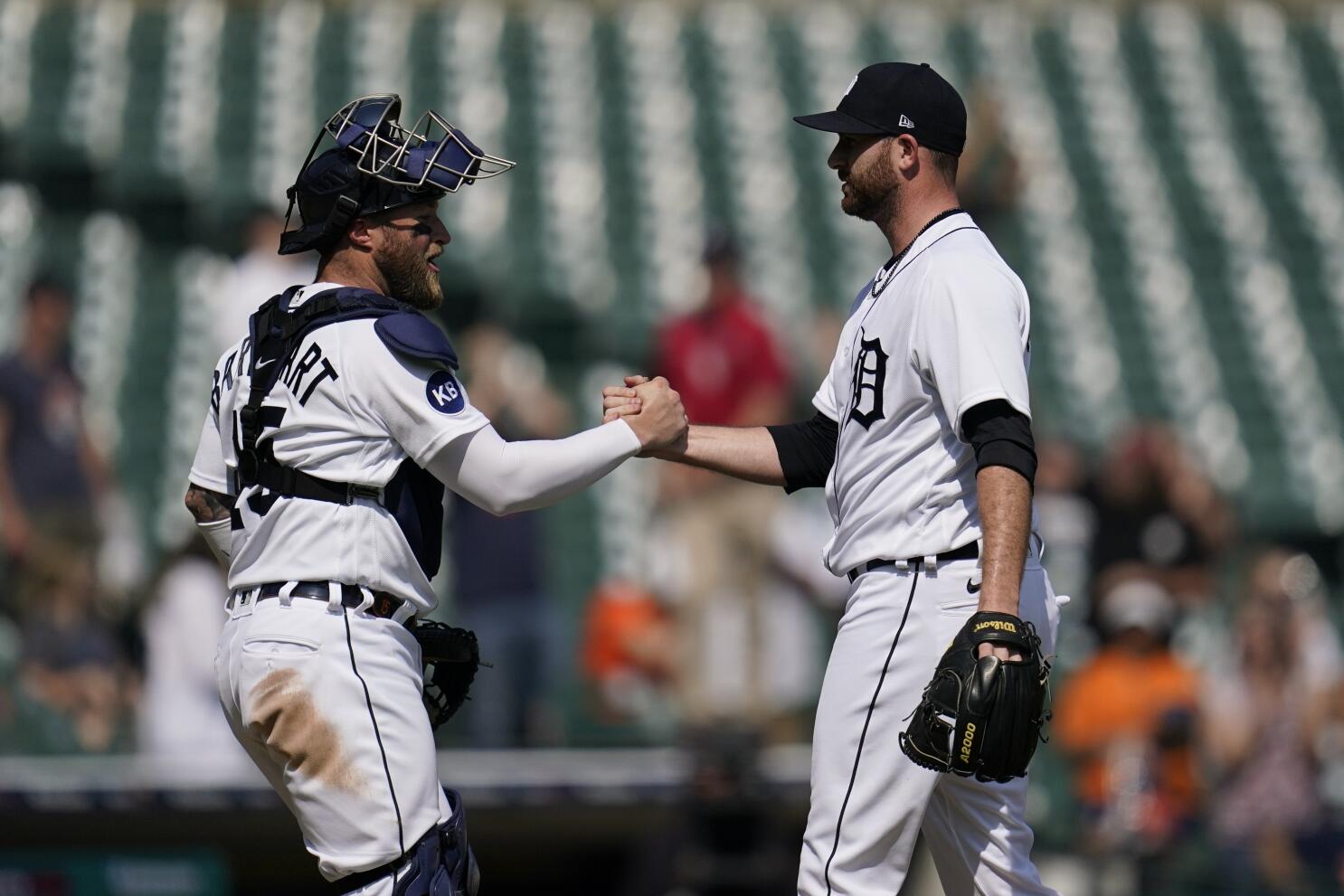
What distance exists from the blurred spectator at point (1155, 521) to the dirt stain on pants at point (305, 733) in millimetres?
5157

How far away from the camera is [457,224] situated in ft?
39.9

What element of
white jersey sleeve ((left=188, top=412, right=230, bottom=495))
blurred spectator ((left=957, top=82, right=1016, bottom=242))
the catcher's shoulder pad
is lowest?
white jersey sleeve ((left=188, top=412, right=230, bottom=495))

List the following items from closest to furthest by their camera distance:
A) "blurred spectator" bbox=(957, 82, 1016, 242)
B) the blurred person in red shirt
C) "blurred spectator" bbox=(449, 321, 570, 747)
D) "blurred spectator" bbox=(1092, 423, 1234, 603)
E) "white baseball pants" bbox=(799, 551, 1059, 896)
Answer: "white baseball pants" bbox=(799, 551, 1059, 896) < "blurred spectator" bbox=(449, 321, 570, 747) < the blurred person in red shirt < "blurred spectator" bbox=(1092, 423, 1234, 603) < "blurred spectator" bbox=(957, 82, 1016, 242)

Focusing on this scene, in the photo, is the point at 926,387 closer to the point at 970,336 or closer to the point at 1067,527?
the point at 970,336

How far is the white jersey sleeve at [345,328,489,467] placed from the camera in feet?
12.0

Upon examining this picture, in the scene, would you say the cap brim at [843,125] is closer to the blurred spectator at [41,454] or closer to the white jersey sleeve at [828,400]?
the white jersey sleeve at [828,400]

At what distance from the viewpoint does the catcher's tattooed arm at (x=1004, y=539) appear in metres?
3.46

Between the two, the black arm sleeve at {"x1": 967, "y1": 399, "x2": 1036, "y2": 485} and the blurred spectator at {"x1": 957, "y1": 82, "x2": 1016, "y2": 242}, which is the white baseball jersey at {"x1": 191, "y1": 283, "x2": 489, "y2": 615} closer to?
the black arm sleeve at {"x1": 967, "y1": 399, "x2": 1036, "y2": 485}

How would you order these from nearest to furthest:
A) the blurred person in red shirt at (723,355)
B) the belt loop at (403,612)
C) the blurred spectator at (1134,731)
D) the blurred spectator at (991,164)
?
the belt loop at (403,612)
the blurred spectator at (1134,731)
the blurred person in red shirt at (723,355)
the blurred spectator at (991,164)

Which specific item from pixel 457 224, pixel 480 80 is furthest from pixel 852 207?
pixel 480 80

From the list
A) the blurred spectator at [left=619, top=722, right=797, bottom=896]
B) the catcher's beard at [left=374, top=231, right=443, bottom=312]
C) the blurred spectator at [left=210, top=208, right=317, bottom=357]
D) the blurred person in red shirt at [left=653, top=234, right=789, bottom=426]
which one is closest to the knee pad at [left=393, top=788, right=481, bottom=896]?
the catcher's beard at [left=374, top=231, right=443, bottom=312]

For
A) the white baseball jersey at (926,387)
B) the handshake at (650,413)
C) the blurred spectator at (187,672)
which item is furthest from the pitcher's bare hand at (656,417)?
the blurred spectator at (187,672)

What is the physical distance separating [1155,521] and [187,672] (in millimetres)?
4059

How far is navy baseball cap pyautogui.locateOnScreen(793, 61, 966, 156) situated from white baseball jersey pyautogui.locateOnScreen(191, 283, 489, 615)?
947mm
